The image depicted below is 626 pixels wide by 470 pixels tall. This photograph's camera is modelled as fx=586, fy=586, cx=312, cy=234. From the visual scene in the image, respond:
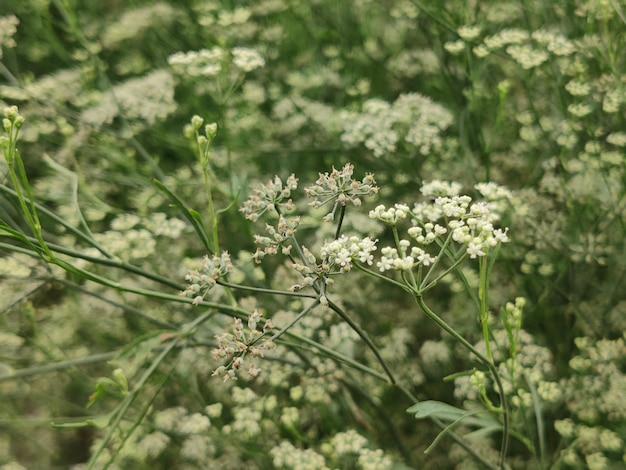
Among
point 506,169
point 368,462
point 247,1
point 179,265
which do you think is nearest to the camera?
point 368,462

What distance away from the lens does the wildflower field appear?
1770 millimetres

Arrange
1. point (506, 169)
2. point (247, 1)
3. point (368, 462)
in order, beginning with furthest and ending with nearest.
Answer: point (247, 1) → point (506, 169) → point (368, 462)

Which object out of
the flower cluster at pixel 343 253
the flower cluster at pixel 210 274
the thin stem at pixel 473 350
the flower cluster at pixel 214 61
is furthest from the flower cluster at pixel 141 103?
the thin stem at pixel 473 350

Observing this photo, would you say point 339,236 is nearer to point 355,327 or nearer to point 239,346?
point 355,327

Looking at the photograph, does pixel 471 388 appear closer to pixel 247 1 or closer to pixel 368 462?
pixel 368 462

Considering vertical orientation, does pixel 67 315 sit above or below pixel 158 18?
below

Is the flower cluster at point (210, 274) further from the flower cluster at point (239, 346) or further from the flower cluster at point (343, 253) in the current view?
the flower cluster at point (343, 253)

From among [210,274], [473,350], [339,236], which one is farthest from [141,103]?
[473,350]

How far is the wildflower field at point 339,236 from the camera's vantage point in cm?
177

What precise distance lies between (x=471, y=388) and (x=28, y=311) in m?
1.50

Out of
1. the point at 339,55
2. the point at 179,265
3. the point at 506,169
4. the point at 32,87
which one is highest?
the point at 339,55

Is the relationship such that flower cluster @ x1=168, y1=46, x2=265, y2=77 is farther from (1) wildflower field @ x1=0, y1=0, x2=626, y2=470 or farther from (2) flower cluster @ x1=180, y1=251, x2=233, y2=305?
(2) flower cluster @ x1=180, y1=251, x2=233, y2=305

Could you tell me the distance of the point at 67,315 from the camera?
8.51ft

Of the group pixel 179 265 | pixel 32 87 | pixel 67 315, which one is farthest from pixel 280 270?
pixel 32 87
